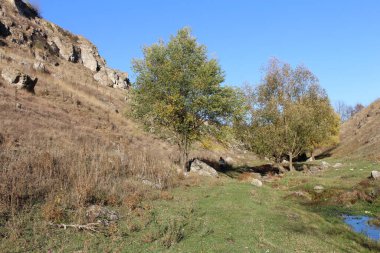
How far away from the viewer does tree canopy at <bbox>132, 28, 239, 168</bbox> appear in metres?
34.8

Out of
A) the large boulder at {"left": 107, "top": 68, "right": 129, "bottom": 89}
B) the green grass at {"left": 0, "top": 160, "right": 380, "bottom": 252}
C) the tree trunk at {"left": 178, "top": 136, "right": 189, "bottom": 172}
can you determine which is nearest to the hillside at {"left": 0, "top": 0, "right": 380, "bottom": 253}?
the green grass at {"left": 0, "top": 160, "right": 380, "bottom": 252}

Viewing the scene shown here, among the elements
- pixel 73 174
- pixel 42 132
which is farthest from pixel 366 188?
pixel 42 132

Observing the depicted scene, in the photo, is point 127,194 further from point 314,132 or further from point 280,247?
point 314,132

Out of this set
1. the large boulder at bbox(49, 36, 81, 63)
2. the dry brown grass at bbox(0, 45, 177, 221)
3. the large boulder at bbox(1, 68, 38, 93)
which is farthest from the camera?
the large boulder at bbox(49, 36, 81, 63)

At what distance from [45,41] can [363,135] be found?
76811mm

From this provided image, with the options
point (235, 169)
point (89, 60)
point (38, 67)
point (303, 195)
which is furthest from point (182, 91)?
point (89, 60)

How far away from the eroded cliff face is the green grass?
57139 millimetres

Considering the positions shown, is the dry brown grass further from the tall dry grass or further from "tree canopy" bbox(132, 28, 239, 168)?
"tree canopy" bbox(132, 28, 239, 168)

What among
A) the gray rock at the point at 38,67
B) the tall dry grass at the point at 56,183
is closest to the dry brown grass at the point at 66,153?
the tall dry grass at the point at 56,183

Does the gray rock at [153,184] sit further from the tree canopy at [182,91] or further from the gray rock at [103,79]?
the gray rock at [103,79]

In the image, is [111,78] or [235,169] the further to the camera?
[111,78]

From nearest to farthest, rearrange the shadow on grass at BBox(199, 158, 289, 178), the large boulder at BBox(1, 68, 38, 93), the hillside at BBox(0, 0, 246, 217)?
the hillside at BBox(0, 0, 246, 217) → the large boulder at BBox(1, 68, 38, 93) → the shadow on grass at BBox(199, 158, 289, 178)

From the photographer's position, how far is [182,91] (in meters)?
35.7

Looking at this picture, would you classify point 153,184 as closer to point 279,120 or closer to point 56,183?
point 56,183
